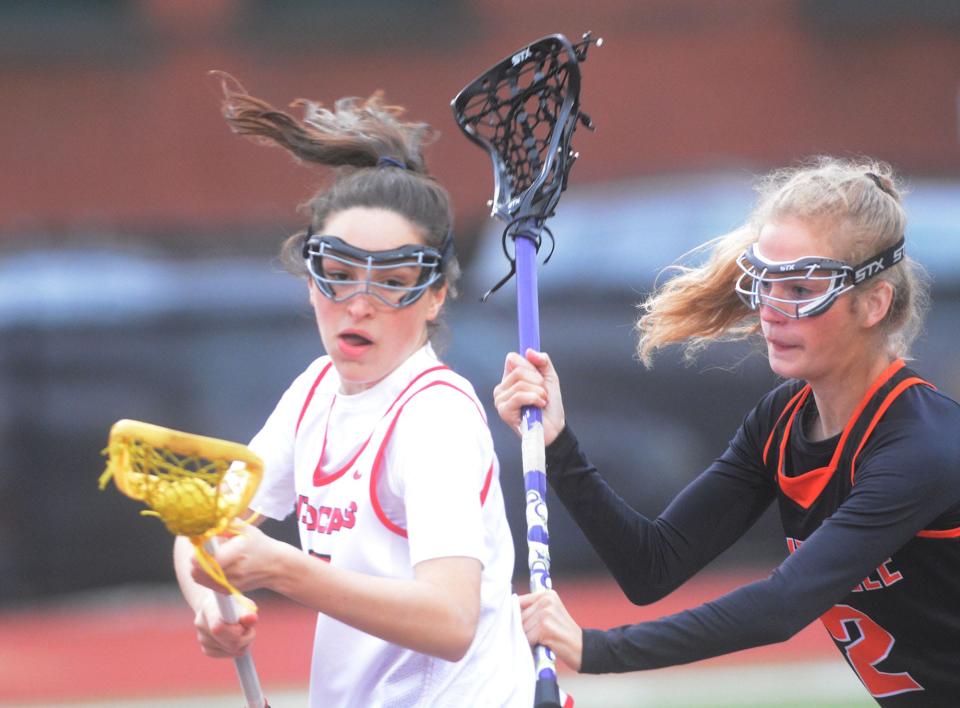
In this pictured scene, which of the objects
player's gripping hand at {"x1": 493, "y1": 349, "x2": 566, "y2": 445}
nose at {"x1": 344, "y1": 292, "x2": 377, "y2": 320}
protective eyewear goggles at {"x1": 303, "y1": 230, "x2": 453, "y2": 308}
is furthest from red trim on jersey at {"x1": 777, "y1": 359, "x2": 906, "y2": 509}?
nose at {"x1": 344, "y1": 292, "x2": 377, "y2": 320}

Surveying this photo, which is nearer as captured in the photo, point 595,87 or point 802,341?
point 802,341

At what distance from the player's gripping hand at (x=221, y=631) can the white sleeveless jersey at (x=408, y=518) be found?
0.23 m

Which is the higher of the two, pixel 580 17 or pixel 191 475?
pixel 580 17

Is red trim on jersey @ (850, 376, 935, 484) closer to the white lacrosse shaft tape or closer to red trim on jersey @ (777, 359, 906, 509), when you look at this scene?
red trim on jersey @ (777, 359, 906, 509)

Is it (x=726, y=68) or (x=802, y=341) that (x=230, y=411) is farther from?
(x=802, y=341)

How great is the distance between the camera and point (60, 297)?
11094 mm

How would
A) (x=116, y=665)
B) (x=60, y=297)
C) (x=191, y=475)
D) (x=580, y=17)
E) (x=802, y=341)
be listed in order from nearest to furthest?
(x=191, y=475) < (x=802, y=341) < (x=116, y=665) < (x=60, y=297) < (x=580, y=17)

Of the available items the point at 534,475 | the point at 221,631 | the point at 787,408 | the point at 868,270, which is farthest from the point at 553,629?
the point at 868,270

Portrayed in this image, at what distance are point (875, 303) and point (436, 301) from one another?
0.99m

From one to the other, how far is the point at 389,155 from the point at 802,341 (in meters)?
1.04

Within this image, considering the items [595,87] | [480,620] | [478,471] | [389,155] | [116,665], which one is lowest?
[116,665]

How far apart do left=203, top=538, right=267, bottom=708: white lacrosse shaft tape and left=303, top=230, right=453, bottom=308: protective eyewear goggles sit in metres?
0.69

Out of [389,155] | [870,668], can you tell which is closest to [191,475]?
[389,155]

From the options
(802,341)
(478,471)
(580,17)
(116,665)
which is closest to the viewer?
(478,471)
